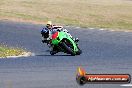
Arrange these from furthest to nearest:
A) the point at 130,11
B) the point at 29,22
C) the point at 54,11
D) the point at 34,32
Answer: the point at 130,11 → the point at 54,11 → the point at 29,22 → the point at 34,32

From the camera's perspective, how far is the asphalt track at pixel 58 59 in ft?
44.8

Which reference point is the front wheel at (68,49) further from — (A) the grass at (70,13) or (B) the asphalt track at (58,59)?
(A) the grass at (70,13)

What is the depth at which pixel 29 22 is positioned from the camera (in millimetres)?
39469

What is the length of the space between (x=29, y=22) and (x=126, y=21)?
8172 mm

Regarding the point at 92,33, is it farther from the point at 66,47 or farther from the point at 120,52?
the point at 66,47

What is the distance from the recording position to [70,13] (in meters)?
46.3

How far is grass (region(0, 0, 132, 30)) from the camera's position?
41094 millimetres

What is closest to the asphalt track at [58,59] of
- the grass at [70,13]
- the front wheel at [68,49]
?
the front wheel at [68,49]

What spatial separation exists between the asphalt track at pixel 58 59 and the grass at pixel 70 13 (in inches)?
154

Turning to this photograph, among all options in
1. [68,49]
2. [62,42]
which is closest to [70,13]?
[68,49]

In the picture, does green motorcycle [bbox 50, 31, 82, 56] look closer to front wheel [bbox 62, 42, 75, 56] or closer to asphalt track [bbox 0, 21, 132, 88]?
front wheel [bbox 62, 42, 75, 56]

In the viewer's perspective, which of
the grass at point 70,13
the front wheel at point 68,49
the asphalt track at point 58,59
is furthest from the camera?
the grass at point 70,13

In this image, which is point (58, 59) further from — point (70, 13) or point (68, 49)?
point (70, 13)

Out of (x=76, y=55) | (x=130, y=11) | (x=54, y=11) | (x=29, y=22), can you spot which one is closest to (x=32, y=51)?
(x=76, y=55)
